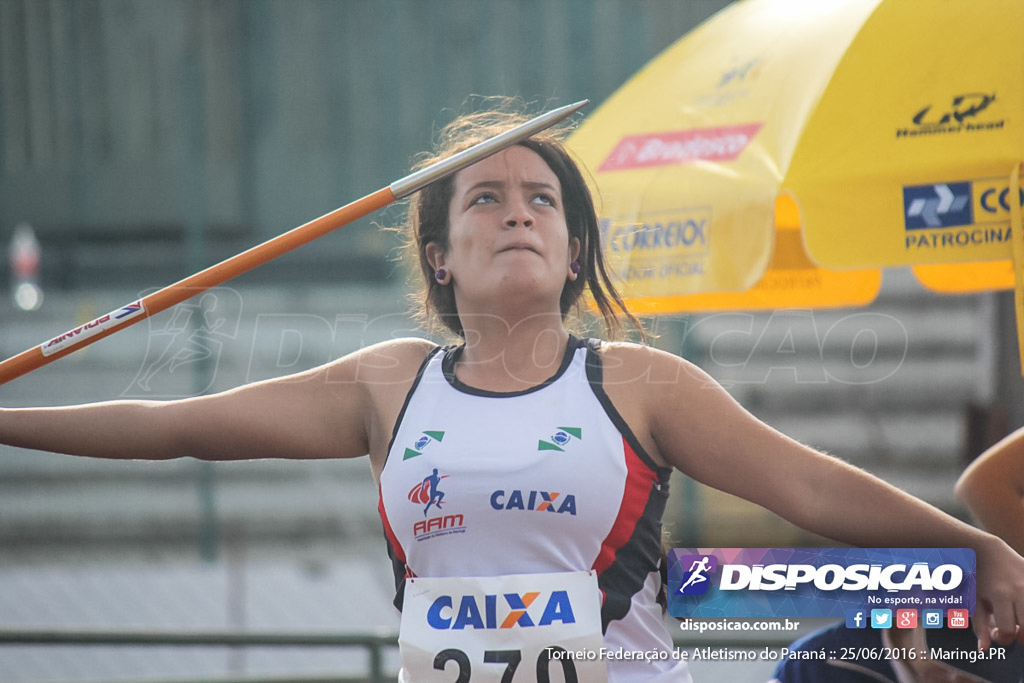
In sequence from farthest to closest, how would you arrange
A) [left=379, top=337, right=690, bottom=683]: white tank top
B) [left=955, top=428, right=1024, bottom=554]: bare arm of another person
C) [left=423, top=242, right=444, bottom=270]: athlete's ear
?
[left=955, top=428, right=1024, bottom=554]: bare arm of another person → [left=423, top=242, right=444, bottom=270]: athlete's ear → [left=379, top=337, right=690, bottom=683]: white tank top

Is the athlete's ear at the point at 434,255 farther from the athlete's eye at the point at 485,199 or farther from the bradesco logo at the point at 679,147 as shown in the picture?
the bradesco logo at the point at 679,147

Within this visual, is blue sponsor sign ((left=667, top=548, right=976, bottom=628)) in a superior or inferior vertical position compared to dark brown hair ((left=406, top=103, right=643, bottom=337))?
inferior

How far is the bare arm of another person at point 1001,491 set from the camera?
2.64 metres

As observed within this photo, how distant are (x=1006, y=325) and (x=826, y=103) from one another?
4.86 feet

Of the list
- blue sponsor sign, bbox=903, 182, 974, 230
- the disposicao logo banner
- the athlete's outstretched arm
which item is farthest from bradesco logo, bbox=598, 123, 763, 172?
the athlete's outstretched arm

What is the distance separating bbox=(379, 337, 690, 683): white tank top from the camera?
6.45 feet

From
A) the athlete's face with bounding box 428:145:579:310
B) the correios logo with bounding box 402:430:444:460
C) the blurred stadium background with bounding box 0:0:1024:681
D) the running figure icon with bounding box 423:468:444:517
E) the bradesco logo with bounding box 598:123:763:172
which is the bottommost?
the running figure icon with bounding box 423:468:444:517

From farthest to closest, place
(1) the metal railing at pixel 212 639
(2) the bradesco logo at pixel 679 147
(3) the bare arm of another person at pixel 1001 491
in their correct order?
(1) the metal railing at pixel 212 639
(2) the bradesco logo at pixel 679 147
(3) the bare arm of another person at pixel 1001 491

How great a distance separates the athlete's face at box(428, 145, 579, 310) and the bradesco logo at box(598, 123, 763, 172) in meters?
1.13

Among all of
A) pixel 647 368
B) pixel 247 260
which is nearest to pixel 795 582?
pixel 647 368

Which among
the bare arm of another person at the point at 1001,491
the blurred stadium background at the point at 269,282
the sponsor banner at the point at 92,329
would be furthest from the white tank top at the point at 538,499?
the blurred stadium background at the point at 269,282

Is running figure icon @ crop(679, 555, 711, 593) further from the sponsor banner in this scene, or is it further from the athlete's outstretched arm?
the sponsor banner

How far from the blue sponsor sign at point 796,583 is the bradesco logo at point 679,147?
1.29m

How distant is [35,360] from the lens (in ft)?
7.02
